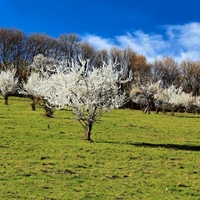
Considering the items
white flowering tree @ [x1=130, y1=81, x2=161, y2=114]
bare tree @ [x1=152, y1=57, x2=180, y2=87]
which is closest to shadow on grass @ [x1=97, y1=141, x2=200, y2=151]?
white flowering tree @ [x1=130, y1=81, x2=161, y2=114]

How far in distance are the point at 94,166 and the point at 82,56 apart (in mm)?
72264

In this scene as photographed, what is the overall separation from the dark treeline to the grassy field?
197 feet

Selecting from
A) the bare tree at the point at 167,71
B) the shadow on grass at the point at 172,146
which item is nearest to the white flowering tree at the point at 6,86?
the shadow on grass at the point at 172,146

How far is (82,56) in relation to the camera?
282 ft

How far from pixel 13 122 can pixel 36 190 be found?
20508 mm

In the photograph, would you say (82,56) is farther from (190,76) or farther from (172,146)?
(172,146)

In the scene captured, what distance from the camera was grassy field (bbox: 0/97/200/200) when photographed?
1149cm

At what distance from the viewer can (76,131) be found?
Answer: 28297 millimetres

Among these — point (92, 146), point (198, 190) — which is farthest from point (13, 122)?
point (198, 190)

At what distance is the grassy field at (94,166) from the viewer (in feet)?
37.7

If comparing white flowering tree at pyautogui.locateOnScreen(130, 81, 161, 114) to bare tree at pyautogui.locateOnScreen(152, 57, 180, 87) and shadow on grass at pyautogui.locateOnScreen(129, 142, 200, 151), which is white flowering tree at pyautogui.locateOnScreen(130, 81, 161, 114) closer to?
bare tree at pyautogui.locateOnScreen(152, 57, 180, 87)

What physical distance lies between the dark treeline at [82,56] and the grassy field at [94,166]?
59.9m

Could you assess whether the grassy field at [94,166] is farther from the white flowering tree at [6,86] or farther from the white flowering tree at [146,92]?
the white flowering tree at [146,92]

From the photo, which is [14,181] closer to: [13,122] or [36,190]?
[36,190]
